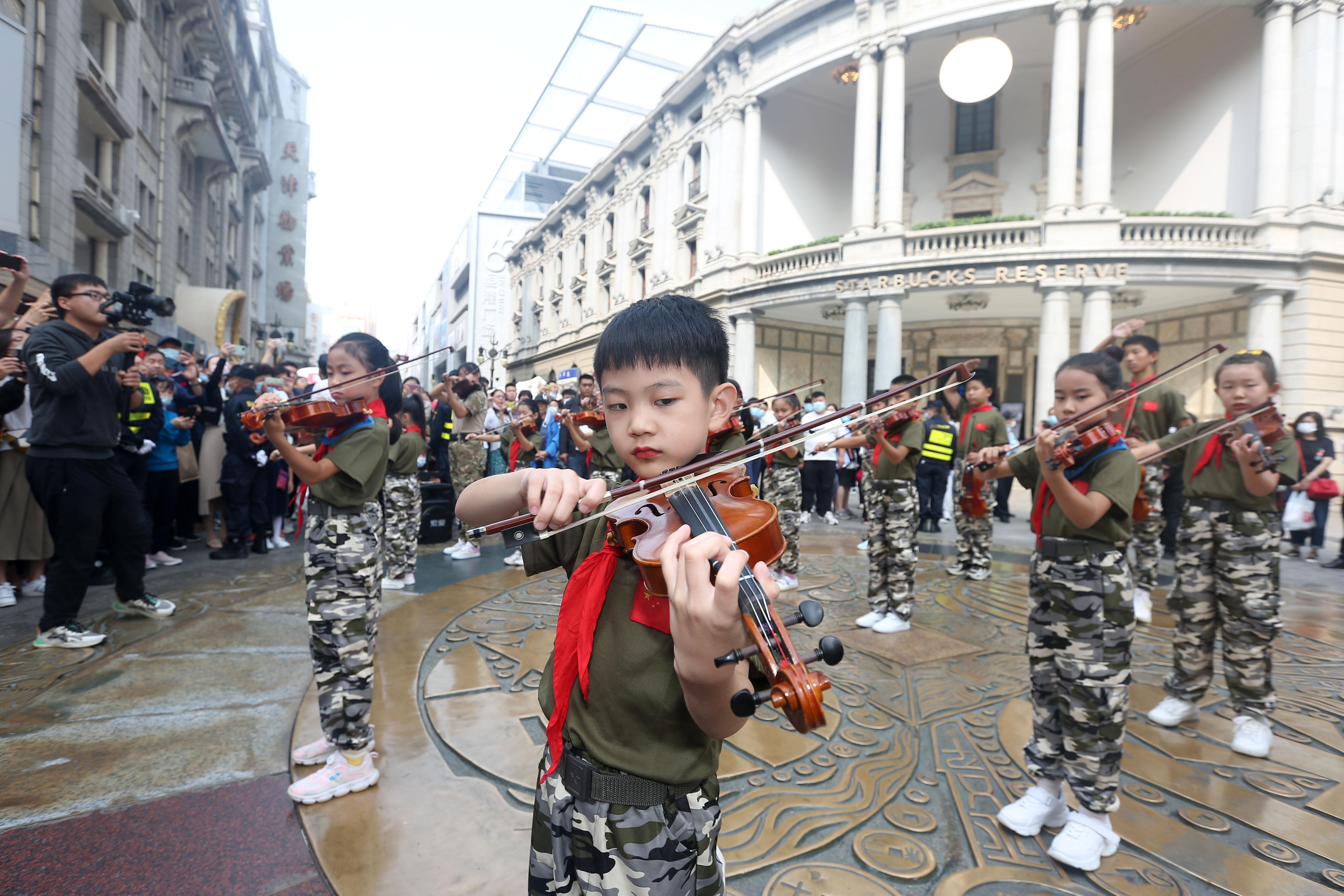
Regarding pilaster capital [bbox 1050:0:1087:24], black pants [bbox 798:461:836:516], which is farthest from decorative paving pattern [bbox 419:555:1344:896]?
pilaster capital [bbox 1050:0:1087:24]

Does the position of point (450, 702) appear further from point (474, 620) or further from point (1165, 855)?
point (1165, 855)

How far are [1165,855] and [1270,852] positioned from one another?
1.30ft

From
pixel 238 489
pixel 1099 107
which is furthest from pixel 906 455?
pixel 1099 107

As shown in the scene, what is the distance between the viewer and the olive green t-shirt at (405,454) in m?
5.46

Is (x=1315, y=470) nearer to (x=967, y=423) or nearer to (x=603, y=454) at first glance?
(x=967, y=423)

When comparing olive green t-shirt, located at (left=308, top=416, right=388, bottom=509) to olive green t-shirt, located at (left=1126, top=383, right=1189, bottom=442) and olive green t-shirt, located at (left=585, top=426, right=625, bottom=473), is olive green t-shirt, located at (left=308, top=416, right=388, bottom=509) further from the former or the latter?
olive green t-shirt, located at (left=1126, top=383, right=1189, bottom=442)

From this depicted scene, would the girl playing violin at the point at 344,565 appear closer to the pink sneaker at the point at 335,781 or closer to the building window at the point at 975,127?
the pink sneaker at the point at 335,781

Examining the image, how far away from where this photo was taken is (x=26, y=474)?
404 centimetres

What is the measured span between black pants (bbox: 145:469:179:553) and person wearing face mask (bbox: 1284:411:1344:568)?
12554 mm

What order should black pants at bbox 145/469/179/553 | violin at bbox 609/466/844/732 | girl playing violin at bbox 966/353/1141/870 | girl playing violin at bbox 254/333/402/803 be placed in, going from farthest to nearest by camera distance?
black pants at bbox 145/469/179/553
girl playing violin at bbox 254/333/402/803
girl playing violin at bbox 966/353/1141/870
violin at bbox 609/466/844/732

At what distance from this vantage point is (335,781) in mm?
2473

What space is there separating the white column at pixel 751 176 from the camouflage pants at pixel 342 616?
670 inches

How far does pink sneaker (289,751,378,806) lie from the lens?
2.41 metres

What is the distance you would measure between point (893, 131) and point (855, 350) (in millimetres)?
5941
